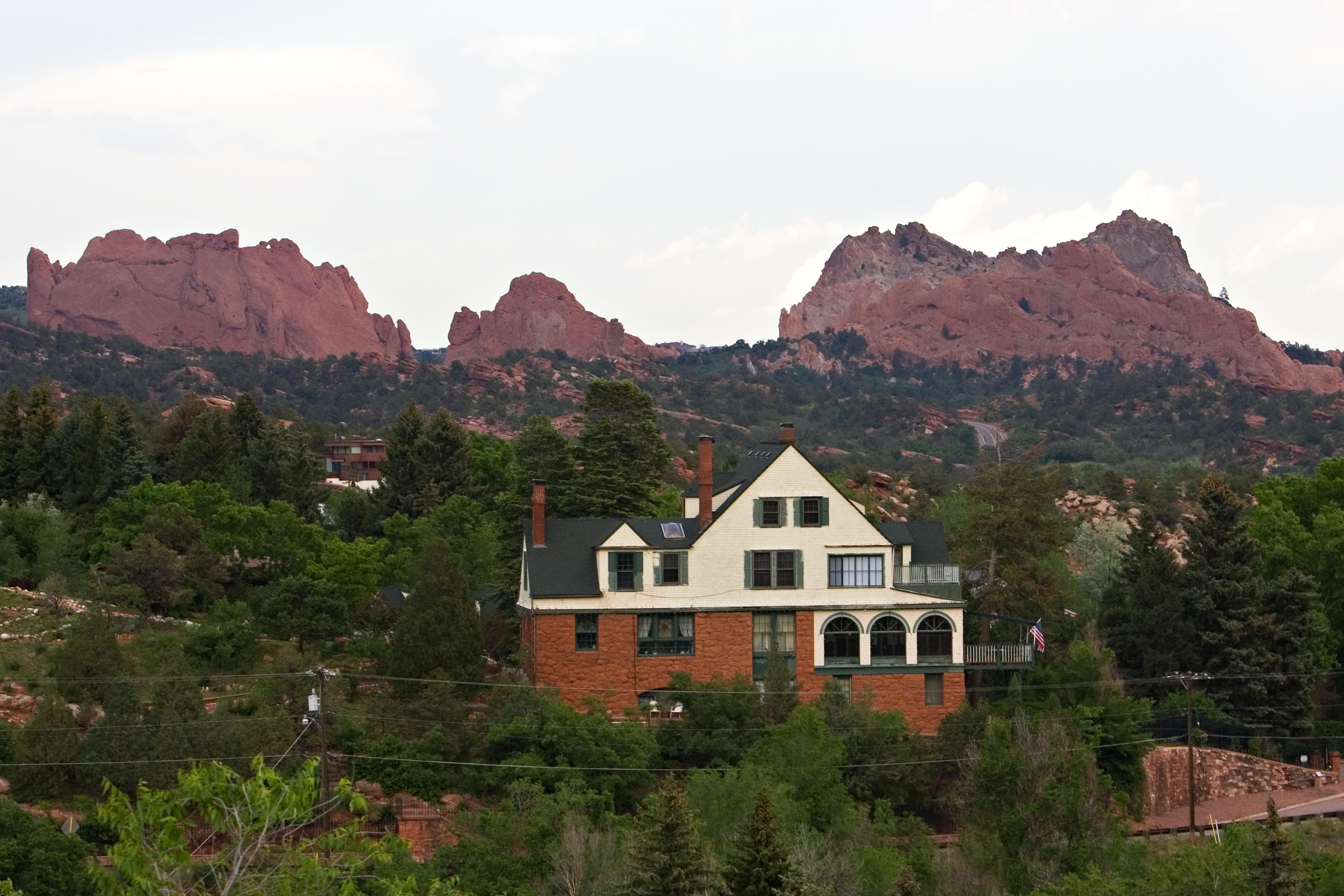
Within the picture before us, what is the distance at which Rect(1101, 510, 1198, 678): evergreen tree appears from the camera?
5188 centimetres

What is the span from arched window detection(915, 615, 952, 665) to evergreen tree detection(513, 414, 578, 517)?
44.2 ft

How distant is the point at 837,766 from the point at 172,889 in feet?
79.5

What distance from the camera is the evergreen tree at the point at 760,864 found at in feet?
96.9

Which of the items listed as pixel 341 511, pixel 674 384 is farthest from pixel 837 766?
pixel 674 384

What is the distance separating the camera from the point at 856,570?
48375 mm

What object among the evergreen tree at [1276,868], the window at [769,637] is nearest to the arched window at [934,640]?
the window at [769,637]

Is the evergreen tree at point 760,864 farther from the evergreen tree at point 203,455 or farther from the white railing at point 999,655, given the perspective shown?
the evergreen tree at point 203,455

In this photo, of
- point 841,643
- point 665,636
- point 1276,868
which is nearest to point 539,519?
point 665,636

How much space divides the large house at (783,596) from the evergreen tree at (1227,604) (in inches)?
287

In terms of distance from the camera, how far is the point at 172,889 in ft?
70.0

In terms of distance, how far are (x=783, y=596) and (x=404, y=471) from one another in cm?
2700

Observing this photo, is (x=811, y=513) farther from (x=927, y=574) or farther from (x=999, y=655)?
(x=999, y=655)

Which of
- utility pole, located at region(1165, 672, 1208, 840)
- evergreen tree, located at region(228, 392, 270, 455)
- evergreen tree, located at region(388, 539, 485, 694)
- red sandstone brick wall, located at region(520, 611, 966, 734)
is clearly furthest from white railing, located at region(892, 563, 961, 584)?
evergreen tree, located at region(228, 392, 270, 455)

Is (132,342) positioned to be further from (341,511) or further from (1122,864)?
(1122,864)
